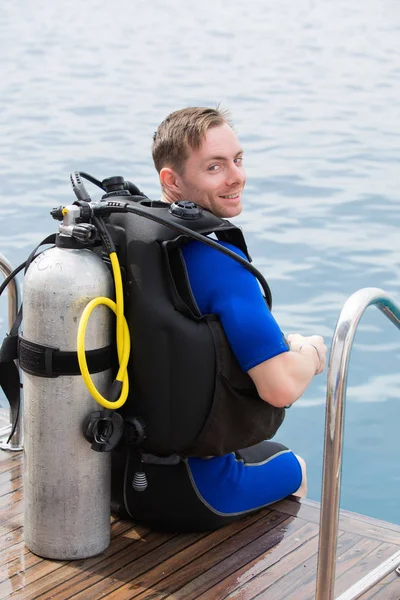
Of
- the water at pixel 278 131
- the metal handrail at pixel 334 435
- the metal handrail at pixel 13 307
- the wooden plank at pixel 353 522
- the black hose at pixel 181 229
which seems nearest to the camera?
the metal handrail at pixel 334 435

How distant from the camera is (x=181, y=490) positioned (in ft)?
9.18

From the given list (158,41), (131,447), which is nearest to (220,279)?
(131,447)

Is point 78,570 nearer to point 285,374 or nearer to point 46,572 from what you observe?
point 46,572

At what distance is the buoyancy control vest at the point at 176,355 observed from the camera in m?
2.57

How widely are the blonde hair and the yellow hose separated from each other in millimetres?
366

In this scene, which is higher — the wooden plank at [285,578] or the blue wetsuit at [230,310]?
the blue wetsuit at [230,310]

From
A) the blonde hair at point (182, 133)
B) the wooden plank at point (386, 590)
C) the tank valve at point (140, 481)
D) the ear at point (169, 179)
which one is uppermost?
the blonde hair at point (182, 133)

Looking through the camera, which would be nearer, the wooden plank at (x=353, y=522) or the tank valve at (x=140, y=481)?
A: the tank valve at (x=140, y=481)

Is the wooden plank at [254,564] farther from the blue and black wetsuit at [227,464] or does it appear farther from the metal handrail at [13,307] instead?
the metal handrail at [13,307]

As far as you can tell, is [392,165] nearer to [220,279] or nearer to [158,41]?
[158,41]

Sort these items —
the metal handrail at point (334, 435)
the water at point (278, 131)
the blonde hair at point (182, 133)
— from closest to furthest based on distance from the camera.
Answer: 1. the metal handrail at point (334, 435)
2. the blonde hair at point (182, 133)
3. the water at point (278, 131)

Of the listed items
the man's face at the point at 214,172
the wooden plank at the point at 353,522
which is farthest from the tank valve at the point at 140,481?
the man's face at the point at 214,172

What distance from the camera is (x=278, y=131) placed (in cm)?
1091

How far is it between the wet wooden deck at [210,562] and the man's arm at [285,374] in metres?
0.46
